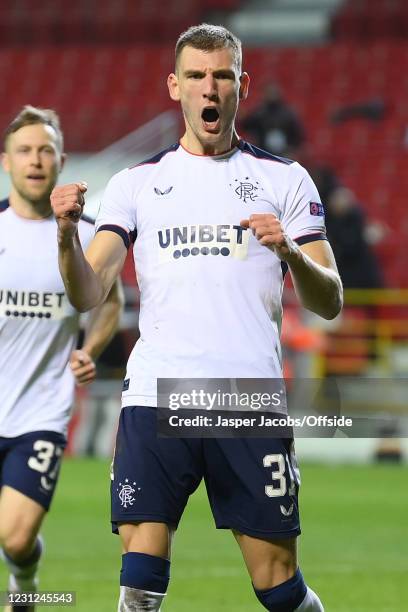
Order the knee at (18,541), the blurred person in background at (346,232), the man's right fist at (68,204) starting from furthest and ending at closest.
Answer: the blurred person in background at (346,232) < the knee at (18,541) < the man's right fist at (68,204)

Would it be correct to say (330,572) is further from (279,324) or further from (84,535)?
(279,324)

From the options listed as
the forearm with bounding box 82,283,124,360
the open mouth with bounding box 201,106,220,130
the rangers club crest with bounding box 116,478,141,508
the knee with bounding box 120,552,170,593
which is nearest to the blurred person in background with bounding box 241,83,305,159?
the forearm with bounding box 82,283,124,360

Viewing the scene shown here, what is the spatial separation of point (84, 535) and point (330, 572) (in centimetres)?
265

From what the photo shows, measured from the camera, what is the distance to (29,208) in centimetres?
720

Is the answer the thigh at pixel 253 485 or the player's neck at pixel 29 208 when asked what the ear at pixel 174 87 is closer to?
the thigh at pixel 253 485

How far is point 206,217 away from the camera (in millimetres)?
5133

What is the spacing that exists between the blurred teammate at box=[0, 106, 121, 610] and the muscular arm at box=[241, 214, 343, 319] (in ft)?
6.23

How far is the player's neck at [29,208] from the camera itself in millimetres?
7180

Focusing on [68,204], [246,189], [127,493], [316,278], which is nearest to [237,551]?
[127,493]

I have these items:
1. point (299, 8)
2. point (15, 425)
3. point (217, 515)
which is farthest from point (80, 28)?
point (217, 515)

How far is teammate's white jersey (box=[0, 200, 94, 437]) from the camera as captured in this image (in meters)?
6.82

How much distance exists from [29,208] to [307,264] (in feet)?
8.99

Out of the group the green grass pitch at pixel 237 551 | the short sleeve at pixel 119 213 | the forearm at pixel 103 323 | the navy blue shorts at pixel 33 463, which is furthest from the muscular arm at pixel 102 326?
the short sleeve at pixel 119 213

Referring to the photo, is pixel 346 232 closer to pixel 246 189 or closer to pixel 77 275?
pixel 246 189
